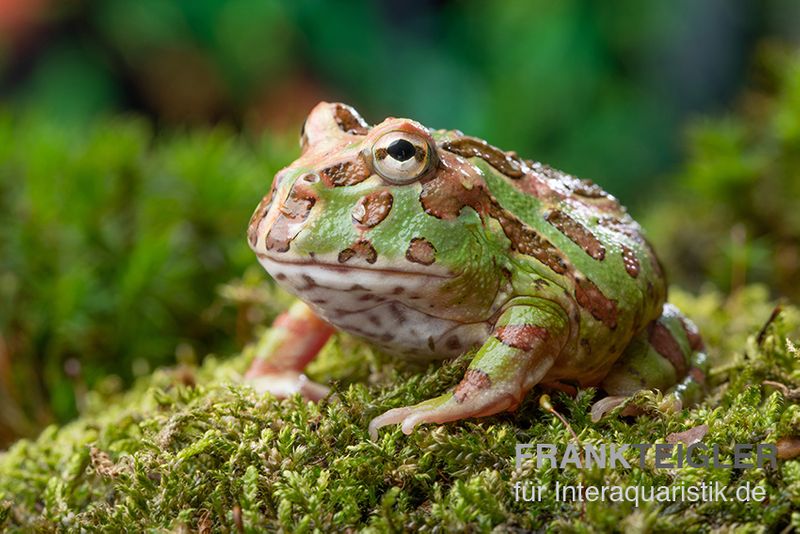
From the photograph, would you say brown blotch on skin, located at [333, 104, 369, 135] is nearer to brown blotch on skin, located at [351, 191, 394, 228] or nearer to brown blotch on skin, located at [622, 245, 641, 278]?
brown blotch on skin, located at [351, 191, 394, 228]

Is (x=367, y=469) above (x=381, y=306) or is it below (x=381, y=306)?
below

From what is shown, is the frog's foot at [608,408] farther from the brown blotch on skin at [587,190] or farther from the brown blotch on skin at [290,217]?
the brown blotch on skin at [290,217]

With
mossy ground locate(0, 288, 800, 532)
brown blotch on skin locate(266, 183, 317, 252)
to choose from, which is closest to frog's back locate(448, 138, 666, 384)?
mossy ground locate(0, 288, 800, 532)

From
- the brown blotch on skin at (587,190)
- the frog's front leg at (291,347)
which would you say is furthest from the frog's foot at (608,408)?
the frog's front leg at (291,347)

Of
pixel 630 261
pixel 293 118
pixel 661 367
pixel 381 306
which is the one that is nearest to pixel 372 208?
pixel 381 306

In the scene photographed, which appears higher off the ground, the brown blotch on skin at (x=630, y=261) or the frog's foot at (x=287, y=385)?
the brown blotch on skin at (x=630, y=261)

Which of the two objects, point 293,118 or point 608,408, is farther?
point 293,118

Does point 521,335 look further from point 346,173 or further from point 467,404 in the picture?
point 346,173

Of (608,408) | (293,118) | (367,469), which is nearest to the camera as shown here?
(367,469)
